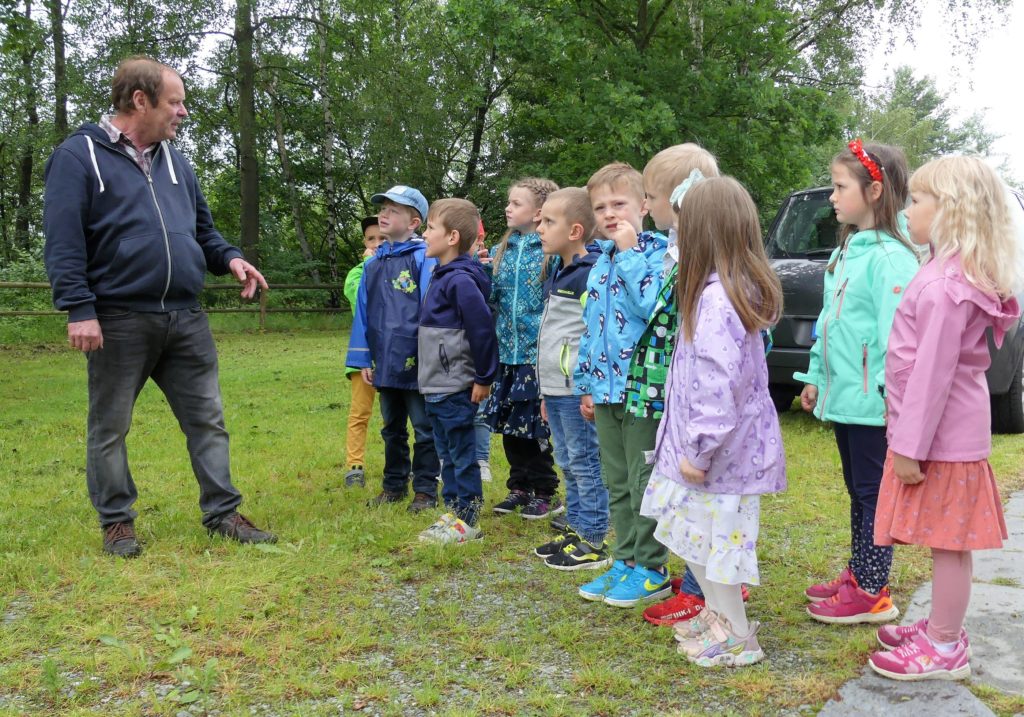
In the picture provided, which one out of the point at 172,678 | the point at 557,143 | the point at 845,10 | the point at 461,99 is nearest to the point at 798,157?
the point at 845,10

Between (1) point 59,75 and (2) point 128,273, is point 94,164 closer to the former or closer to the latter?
(2) point 128,273

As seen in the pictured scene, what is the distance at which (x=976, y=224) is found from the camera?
2.73 m

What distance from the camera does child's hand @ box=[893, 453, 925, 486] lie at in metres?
2.77

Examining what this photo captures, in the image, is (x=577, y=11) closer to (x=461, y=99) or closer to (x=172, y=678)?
(x=461, y=99)

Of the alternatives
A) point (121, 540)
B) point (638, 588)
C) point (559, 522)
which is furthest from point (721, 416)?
point (121, 540)

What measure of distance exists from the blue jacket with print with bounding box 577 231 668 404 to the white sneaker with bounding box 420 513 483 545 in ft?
3.62

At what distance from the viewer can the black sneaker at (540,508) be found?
4852mm

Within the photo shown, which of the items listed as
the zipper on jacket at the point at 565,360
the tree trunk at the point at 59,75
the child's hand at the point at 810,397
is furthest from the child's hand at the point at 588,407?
the tree trunk at the point at 59,75

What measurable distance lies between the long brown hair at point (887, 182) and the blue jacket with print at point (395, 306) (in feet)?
7.68

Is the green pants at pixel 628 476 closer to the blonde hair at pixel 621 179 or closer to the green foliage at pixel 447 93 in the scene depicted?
the blonde hair at pixel 621 179

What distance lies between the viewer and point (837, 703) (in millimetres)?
2664

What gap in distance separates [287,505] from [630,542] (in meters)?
2.29

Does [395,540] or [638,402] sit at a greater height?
[638,402]

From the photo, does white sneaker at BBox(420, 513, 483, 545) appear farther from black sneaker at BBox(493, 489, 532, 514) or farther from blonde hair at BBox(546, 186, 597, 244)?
blonde hair at BBox(546, 186, 597, 244)
